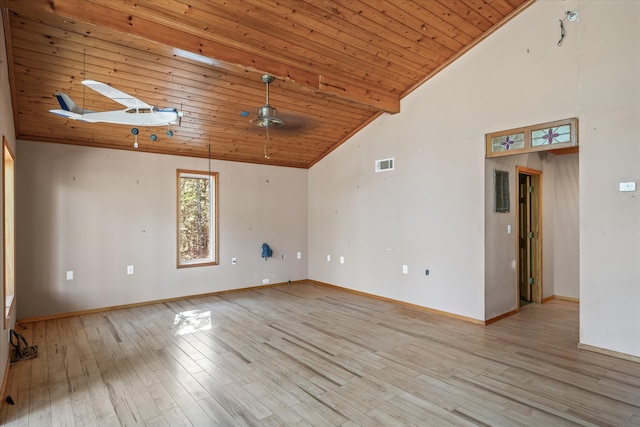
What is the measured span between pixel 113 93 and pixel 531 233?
597 centimetres

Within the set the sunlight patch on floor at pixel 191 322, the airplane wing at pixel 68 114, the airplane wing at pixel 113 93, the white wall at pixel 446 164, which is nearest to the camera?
the airplane wing at pixel 113 93

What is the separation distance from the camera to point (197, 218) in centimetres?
608

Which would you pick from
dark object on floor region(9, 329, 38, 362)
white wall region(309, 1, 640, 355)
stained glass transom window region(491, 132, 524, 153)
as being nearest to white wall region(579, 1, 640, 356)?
white wall region(309, 1, 640, 355)

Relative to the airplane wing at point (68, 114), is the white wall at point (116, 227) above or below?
below

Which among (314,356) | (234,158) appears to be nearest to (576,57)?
(314,356)

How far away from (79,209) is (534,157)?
22.3 feet

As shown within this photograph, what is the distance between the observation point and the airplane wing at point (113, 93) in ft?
7.99

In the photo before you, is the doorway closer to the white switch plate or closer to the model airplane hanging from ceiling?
the white switch plate

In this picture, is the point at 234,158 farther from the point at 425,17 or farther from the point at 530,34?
the point at 530,34

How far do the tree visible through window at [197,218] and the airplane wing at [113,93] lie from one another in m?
3.03

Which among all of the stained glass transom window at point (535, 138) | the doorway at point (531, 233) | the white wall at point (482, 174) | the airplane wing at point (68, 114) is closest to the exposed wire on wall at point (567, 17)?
the white wall at point (482, 174)

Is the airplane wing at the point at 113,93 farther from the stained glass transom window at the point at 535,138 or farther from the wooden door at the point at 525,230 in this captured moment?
the wooden door at the point at 525,230

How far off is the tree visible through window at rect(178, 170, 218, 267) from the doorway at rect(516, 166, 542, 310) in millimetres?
5192

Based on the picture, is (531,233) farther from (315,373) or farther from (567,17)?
(315,373)
